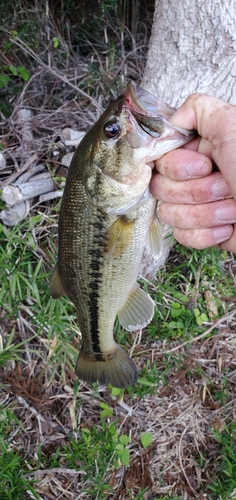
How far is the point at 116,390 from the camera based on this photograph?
9.99 feet

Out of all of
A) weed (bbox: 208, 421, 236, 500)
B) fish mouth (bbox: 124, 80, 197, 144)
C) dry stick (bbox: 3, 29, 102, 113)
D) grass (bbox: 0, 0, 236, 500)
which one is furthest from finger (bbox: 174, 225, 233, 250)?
dry stick (bbox: 3, 29, 102, 113)

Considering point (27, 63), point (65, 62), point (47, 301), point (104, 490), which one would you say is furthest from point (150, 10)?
point (104, 490)

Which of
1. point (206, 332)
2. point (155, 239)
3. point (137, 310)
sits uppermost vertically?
point (155, 239)

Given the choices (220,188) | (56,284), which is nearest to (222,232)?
(220,188)

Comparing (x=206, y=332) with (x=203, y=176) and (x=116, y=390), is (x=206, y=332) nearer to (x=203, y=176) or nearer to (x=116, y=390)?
(x=116, y=390)

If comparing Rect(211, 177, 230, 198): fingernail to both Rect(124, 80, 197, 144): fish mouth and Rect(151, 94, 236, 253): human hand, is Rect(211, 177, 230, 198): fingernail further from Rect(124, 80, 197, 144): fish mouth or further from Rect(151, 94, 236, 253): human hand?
Rect(124, 80, 197, 144): fish mouth

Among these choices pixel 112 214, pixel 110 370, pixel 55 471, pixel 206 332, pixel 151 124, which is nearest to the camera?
pixel 151 124

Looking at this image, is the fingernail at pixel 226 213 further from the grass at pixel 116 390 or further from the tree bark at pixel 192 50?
the grass at pixel 116 390

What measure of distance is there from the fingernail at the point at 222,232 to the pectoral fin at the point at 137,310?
509mm

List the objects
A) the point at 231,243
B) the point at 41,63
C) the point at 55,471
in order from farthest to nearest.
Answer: the point at 41,63 < the point at 55,471 < the point at 231,243

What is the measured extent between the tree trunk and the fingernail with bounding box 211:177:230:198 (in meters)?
1.22

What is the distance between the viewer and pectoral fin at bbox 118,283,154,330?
2143mm

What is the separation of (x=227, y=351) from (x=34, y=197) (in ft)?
6.01

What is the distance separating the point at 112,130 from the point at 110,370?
1.32 metres
